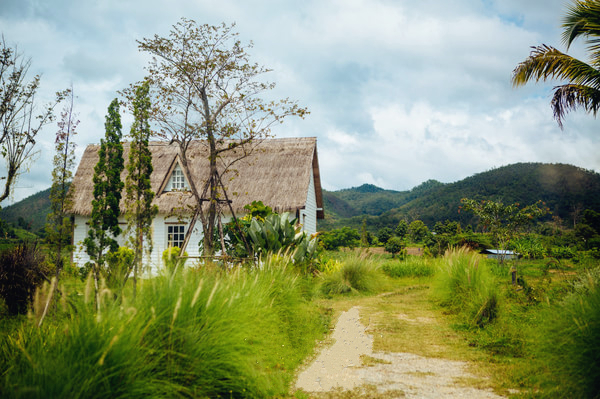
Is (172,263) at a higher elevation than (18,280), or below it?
higher

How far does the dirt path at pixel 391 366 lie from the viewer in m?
3.71

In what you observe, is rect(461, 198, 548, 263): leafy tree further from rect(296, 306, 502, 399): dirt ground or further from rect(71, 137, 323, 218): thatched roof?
rect(296, 306, 502, 399): dirt ground

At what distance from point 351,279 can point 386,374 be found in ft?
19.8

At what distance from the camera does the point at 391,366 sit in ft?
14.6

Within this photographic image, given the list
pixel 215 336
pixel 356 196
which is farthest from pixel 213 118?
pixel 356 196

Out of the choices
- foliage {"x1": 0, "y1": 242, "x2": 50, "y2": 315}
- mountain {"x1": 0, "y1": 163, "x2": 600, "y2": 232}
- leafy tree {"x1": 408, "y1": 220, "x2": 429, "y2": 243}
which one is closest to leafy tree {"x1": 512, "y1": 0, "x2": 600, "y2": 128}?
foliage {"x1": 0, "y1": 242, "x2": 50, "y2": 315}

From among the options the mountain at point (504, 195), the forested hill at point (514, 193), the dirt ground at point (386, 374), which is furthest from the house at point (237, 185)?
the forested hill at point (514, 193)

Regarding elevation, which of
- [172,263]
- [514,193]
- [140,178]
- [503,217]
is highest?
[514,193]

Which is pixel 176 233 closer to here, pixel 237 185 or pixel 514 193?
pixel 237 185

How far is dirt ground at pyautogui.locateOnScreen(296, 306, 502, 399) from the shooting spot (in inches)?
144

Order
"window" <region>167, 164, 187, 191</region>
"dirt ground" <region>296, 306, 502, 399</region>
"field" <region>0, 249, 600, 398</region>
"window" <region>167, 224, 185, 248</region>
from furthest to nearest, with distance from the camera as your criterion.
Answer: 1. "window" <region>167, 164, 187, 191</region>
2. "window" <region>167, 224, 185, 248</region>
3. "dirt ground" <region>296, 306, 502, 399</region>
4. "field" <region>0, 249, 600, 398</region>

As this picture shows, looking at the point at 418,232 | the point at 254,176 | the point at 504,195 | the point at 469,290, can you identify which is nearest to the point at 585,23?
the point at 469,290

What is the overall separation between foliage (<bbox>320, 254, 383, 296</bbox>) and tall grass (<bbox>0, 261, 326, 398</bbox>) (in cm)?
528

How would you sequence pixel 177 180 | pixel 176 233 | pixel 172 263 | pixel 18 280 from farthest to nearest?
pixel 177 180, pixel 176 233, pixel 18 280, pixel 172 263
